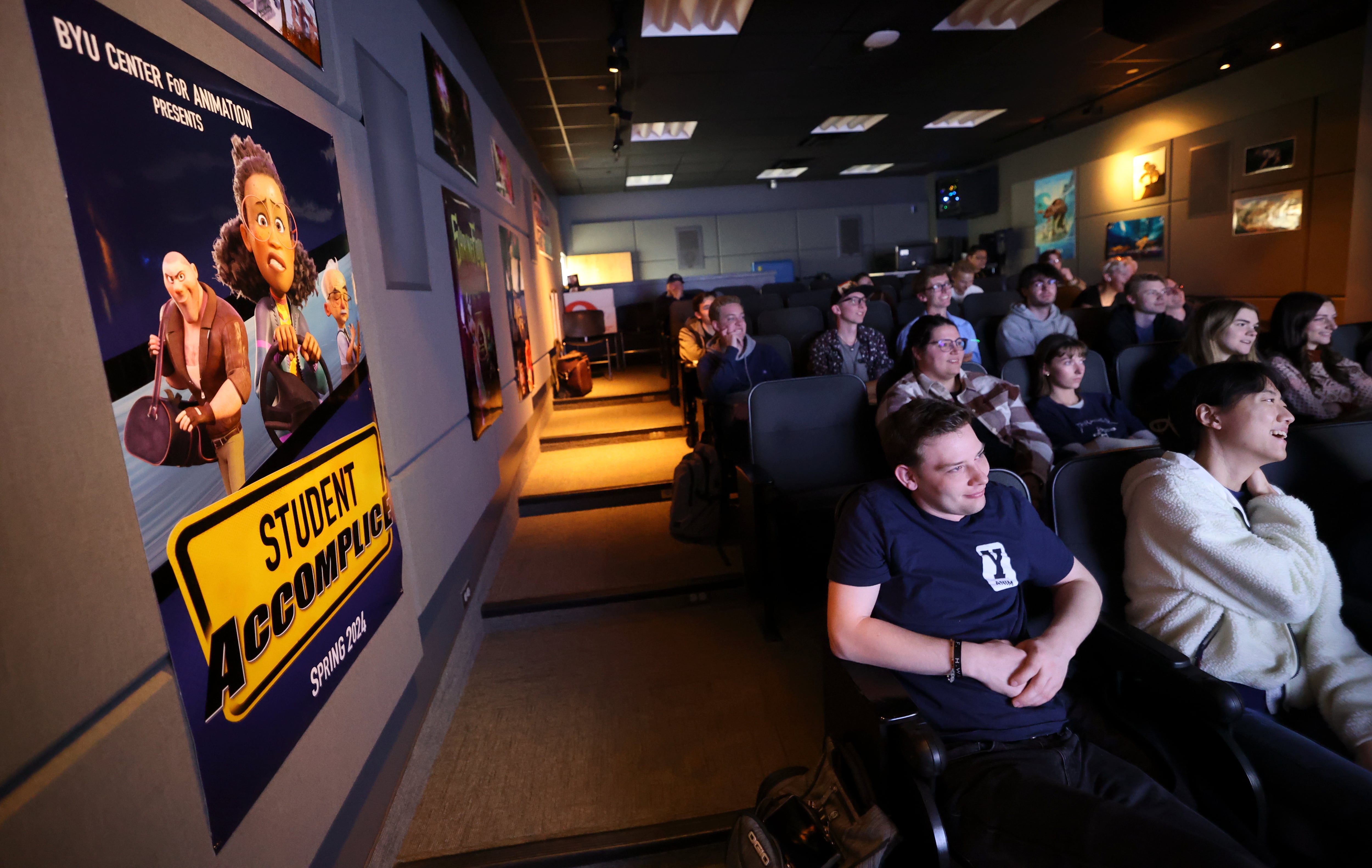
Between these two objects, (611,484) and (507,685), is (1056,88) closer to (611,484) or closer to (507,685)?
(611,484)

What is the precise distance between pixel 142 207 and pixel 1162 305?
16.5ft

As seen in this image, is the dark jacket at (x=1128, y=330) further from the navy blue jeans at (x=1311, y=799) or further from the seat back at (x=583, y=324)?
the seat back at (x=583, y=324)

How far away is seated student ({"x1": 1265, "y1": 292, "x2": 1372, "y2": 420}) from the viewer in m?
3.13

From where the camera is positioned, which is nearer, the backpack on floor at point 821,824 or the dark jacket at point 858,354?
the backpack on floor at point 821,824

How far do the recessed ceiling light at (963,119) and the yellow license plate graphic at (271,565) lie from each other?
8187 mm

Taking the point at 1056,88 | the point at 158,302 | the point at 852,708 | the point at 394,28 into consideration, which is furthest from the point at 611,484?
the point at 1056,88

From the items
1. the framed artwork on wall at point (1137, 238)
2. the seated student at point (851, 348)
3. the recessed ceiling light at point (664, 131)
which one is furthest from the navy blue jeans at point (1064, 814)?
the framed artwork on wall at point (1137, 238)

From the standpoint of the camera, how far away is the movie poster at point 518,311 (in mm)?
4664

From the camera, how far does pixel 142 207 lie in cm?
97

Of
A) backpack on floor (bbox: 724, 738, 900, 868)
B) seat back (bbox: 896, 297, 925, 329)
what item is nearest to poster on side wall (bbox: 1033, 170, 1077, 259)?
seat back (bbox: 896, 297, 925, 329)

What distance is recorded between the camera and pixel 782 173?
11.7 metres

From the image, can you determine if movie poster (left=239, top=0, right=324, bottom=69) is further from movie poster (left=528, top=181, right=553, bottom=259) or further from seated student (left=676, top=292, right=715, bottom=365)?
movie poster (left=528, top=181, right=553, bottom=259)

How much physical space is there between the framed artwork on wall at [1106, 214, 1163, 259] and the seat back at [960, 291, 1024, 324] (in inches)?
156

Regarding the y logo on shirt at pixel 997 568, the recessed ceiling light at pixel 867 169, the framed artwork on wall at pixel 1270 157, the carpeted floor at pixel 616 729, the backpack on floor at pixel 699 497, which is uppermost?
the recessed ceiling light at pixel 867 169
